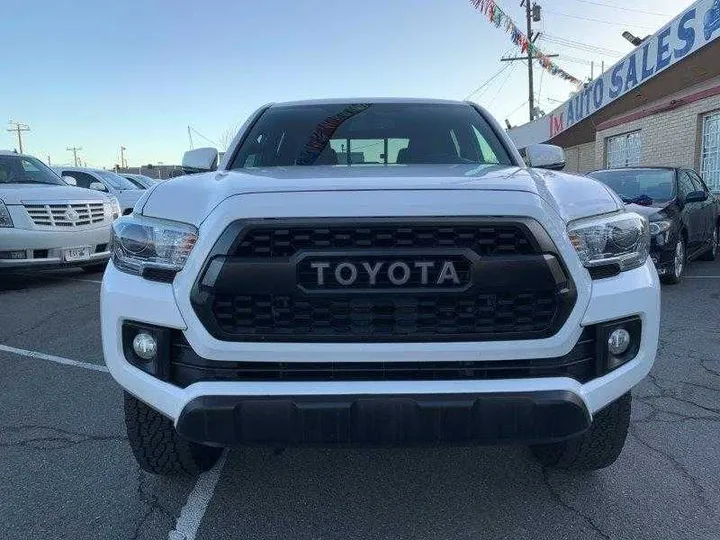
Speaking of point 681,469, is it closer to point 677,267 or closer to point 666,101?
point 677,267

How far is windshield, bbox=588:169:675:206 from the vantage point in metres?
7.60

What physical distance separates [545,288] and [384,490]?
3.93 feet

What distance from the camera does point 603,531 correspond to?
225cm

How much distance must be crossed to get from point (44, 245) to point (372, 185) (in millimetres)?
6520

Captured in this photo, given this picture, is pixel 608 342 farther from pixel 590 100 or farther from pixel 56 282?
pixel 590 100

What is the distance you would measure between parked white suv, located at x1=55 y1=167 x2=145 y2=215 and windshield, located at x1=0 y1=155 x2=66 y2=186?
7.79 ft

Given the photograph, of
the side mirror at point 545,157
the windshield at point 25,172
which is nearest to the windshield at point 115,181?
the windshield at point 25,172

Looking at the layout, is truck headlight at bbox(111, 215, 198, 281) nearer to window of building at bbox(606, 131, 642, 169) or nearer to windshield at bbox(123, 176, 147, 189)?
windshield at bbox(123, 176, 147, 189)

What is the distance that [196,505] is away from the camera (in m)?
2.44

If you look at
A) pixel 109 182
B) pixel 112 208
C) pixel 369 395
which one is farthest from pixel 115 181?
pixel 369 395

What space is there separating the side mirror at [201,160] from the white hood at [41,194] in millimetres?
4724

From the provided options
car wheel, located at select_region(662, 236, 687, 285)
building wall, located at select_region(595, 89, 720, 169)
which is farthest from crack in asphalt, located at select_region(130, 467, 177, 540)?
building wall, located at select_region(595, 89, 720, 169)

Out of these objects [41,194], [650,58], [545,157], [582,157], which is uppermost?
[650,58]

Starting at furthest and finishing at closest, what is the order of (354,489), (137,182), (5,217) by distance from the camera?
(137,182) → (5,217) → (354,489)
